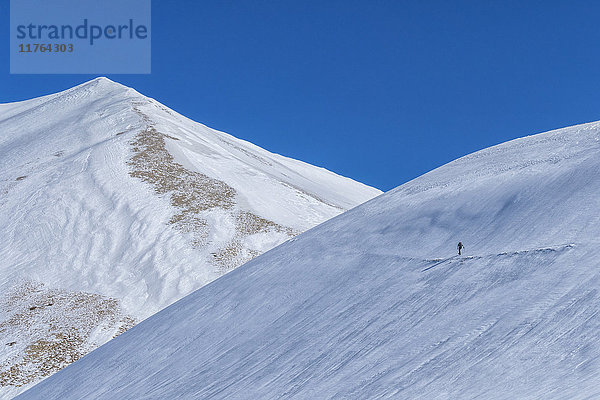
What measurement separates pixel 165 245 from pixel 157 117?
87.1 feet

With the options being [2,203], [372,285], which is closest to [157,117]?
[2,203]

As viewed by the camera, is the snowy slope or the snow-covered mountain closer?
the snowy slope

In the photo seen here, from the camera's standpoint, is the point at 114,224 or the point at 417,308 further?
the point at 114,224

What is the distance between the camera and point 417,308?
8.63 metres

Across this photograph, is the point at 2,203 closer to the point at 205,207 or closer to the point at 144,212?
the point at 144,212

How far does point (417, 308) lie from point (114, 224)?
2815 centimetres

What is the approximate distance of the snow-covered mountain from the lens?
2422cm

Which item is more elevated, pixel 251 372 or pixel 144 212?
pixel 144 212

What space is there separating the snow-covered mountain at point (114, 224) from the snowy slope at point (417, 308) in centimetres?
1161

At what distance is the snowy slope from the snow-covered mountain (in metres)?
11.6

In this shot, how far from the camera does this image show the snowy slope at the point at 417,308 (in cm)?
665

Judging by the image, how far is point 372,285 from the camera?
1013 cm

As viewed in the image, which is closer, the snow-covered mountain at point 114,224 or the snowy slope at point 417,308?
the snowy slope at point 417,308

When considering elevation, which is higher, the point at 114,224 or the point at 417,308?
the point at 114,224
